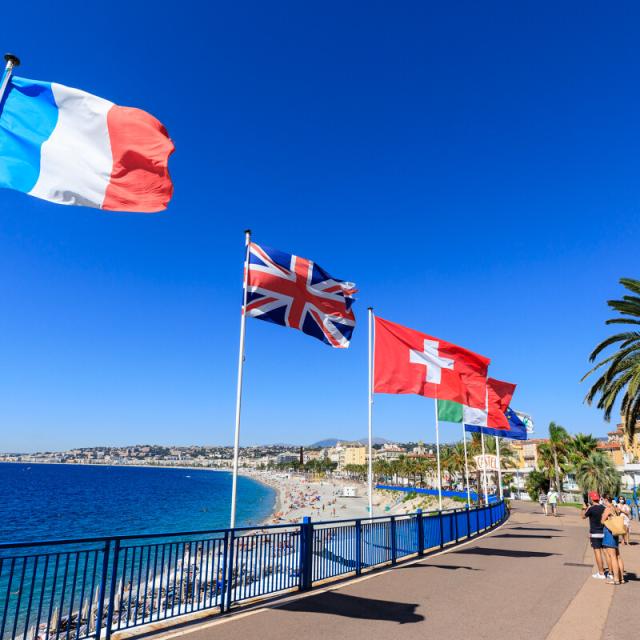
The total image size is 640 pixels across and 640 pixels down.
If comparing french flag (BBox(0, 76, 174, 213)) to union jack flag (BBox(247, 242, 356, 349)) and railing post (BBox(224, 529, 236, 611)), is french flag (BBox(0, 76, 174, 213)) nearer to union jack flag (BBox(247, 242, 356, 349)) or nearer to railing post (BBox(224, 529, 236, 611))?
union jack flag (BBox(247, 242, 356, 349))

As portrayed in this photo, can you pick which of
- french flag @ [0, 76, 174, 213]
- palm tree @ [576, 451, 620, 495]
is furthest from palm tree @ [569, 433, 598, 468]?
french flag @ [0, 76, 174, 213]

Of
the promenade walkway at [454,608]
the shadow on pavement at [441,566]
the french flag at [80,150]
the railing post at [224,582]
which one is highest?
the french flag at [80,150]

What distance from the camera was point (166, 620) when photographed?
681 cm

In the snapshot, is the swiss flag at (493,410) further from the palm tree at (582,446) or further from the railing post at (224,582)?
the palm tree at (582,446)

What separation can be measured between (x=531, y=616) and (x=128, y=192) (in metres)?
8.34

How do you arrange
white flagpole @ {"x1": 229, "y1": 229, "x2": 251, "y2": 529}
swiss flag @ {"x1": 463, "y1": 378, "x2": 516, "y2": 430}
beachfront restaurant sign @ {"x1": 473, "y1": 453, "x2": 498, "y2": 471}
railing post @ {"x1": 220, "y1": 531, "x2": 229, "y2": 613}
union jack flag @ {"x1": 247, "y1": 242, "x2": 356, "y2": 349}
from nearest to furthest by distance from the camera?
railing post @ {"x1": 220, "y1": 531, "x2": 229, "y2": 613} → white flagpole @ {"x1": 229, "y1": 229, "x2": 251, "y2": 529} → union jack flag @ {"x1": 247, "y1": 242, "x2": 356, "y2": 349} → swiss flag @ {"x1": 463, "y1": 378, "x2": 516, "y2": 430} → beachfront restaurant sign @ {"x1": 473, "y1": 453, "x2": 498, "y2": 471}

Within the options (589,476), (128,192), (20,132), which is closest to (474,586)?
(128,192)

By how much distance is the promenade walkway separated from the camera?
21.2ft

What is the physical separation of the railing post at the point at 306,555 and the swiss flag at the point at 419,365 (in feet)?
15.8

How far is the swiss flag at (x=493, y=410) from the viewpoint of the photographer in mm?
18750

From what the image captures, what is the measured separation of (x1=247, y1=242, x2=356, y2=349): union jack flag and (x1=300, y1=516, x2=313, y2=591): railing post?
166 inches

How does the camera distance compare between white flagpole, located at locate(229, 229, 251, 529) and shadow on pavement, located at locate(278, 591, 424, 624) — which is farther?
white flagpole, located at locate(229, 229, 251, 529)

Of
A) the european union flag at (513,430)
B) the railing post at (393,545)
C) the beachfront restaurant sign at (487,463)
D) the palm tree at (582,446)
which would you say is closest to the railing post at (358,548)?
the railing post at (393,545)

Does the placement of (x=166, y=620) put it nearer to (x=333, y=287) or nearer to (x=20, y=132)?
(x=20, y=132)
